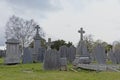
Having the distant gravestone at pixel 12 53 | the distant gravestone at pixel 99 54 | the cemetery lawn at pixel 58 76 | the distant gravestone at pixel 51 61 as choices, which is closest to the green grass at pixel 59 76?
the cemetery lawn at pixel 58 76

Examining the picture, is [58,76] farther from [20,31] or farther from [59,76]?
[20,31]

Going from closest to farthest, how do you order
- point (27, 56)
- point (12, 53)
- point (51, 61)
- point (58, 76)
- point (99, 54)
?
point (58, 76), point (51, 61), point (99, 54), point (12, 53), point (27, 56)

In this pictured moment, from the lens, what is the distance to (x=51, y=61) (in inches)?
626

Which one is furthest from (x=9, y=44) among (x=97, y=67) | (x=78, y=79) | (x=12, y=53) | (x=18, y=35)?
(x=18, y=35)

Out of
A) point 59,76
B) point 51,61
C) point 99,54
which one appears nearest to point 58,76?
point 59,76

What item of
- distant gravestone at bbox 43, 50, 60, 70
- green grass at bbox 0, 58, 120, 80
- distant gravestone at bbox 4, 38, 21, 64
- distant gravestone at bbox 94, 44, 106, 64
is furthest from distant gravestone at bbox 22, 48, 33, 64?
green grass at bbox 0, 58, 120, 80

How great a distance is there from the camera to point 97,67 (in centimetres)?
1516

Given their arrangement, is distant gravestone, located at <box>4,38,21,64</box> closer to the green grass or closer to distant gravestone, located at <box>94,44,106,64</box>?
distant gravestone, located at <box>94,44,106,64</box>

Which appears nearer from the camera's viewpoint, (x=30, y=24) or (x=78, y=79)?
(x=78, y=79)

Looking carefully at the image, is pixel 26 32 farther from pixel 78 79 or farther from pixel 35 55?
pixel 78 79

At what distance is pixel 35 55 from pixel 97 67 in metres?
13.3

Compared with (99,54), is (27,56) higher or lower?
lower

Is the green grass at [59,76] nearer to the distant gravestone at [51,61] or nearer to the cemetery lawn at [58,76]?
the cemetery lawn at [58,76]

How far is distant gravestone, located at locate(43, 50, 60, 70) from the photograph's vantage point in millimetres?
15805
